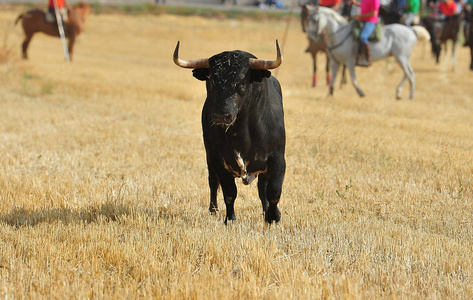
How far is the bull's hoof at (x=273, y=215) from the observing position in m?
5.57

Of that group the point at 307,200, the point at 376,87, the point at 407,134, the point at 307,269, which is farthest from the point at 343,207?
the point at 376,87

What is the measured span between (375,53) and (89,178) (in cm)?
1043

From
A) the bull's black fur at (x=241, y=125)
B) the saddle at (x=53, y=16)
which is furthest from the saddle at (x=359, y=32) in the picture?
the saddle at (x=53, y=16)

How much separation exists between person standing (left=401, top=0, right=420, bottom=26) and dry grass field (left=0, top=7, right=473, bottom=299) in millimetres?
7361

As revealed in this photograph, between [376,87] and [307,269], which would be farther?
[376,87]

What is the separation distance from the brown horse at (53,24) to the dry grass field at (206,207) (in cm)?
895

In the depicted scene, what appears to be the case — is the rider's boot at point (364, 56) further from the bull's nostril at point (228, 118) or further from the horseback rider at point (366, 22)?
the bull's nostril at point (228, 118)

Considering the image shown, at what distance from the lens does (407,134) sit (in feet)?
34.2

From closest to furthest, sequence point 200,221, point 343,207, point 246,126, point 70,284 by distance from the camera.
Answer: point 70,284 < point 246,126 < point 200,221 < point 343,207

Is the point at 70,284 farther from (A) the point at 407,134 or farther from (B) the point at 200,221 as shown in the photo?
(A) the point at 407,134

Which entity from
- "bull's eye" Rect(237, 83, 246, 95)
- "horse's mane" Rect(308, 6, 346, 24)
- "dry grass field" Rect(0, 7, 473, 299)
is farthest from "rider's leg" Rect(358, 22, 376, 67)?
"bull's eye" Rect(237, 83, 246, 95)

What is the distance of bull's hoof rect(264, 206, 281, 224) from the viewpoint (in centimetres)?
557

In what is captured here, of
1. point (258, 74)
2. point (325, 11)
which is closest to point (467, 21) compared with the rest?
point (325, 11)

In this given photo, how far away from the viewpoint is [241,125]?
5.09 metres
